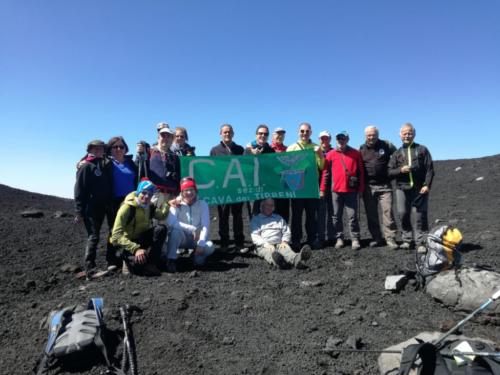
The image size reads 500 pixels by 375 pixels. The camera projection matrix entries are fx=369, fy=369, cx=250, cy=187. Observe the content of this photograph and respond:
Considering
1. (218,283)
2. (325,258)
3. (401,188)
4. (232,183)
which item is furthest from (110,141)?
(401,188)

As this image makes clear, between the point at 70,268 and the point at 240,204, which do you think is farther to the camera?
the point at 240,204

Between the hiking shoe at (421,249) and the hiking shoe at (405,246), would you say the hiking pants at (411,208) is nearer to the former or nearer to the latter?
the hiking shoe at (405,246)

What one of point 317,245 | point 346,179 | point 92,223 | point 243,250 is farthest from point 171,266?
point 346,179

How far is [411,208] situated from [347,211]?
134cm

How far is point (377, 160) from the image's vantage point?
7953mm

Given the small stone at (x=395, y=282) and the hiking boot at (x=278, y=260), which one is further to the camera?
the hiking boot at (x=278, y=260)

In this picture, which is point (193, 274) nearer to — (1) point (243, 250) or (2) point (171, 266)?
(2) point (171, 266)

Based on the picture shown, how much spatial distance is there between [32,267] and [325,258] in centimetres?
629

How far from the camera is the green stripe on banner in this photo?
8406 mm

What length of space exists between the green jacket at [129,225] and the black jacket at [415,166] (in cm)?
511

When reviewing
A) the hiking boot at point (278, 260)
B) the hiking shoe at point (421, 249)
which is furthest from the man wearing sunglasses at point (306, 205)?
the hiking shoe at point (421, 249)

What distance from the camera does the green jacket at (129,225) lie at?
6.37 meters

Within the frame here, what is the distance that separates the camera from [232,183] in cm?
849

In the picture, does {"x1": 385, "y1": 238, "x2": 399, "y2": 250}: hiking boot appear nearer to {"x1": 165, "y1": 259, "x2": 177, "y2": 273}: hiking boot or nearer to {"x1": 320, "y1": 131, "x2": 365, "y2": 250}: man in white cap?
{"x1": 320, "y1": 131, "x2": 365, "y2": 250}: man in white cap
